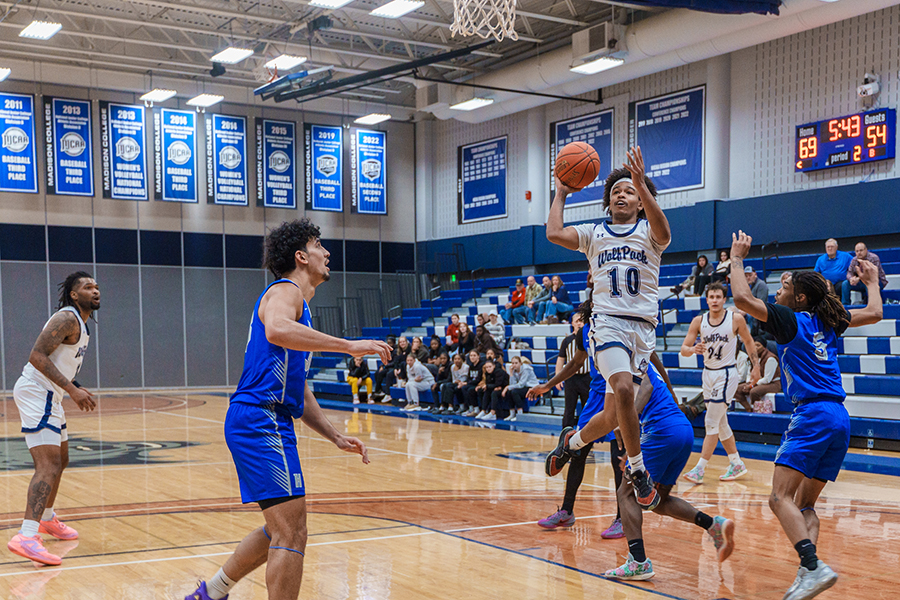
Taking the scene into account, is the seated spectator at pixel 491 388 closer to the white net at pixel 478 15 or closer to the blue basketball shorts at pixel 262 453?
the white net at pixel 478 15

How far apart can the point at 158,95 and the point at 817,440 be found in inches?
744

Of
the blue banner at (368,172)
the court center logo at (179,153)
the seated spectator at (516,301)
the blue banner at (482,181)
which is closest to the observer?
the seated spectator at (516,301)

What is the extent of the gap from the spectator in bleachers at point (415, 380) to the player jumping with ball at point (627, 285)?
37.9 feet

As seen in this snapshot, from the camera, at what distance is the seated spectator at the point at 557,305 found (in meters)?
16.1

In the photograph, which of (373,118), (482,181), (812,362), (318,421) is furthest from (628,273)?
(373,118)

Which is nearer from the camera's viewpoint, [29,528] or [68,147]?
[29,528]

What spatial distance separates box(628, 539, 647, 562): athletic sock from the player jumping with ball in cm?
25

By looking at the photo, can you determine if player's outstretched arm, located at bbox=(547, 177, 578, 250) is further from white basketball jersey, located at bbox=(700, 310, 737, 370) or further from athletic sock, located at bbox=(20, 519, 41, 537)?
white basketball jersey, located at bbox=(700, 310, 737, 370)

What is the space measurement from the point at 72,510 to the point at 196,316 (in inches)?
619

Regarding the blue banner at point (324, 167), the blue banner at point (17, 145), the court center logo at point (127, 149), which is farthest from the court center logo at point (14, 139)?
the blue banner at point (324, 167)

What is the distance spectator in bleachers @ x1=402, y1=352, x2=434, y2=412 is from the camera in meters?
16.4

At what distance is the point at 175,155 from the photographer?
2145cm

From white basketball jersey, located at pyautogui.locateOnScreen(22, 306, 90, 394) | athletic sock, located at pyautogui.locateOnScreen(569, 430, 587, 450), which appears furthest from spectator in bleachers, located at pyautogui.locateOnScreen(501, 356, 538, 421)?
white basketball jersey, located at pyautogui.locateOnScreen(22, 306, 90, 394)

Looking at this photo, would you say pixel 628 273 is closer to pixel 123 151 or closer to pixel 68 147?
pixel 123 151
